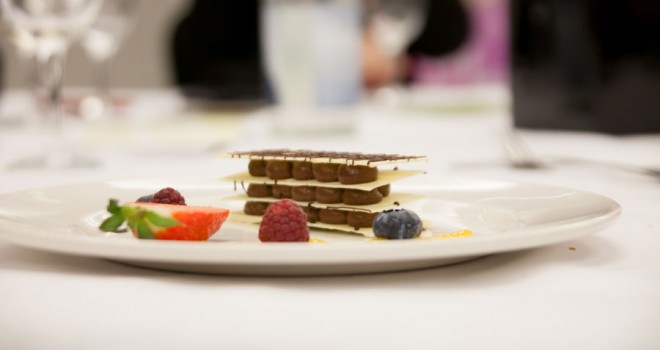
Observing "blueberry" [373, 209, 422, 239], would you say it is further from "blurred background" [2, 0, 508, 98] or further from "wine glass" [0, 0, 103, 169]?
"blurred background" [2, 0, 508, 98]

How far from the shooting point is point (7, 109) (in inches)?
90.2

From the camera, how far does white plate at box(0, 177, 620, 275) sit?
1.51 ft

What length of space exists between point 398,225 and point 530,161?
1.86 feet

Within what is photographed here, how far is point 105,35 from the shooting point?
2.03 m

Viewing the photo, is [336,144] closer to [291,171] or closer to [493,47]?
[291,171]

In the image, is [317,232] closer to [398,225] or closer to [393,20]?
[398,225]

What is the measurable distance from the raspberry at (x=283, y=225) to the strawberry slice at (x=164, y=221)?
0.04 m

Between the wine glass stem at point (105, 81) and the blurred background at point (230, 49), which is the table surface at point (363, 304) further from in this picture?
the wine glass stem at point (105, 81)

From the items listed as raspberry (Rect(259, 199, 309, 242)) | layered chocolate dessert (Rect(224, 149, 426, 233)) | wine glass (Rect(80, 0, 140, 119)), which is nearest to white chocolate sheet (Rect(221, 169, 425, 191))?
layered chocolate dessert (Rect(224, 149, 426, 233))

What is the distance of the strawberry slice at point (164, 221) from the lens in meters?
0.55

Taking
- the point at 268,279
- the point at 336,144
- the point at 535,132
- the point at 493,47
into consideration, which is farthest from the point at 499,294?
the point at 493,47

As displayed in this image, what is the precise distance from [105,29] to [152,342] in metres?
1.69

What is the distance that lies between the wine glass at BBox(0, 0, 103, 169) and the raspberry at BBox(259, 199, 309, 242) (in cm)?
64

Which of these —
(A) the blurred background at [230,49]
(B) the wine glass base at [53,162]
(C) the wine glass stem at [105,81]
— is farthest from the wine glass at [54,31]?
(A) the blurred background at [230,49]
